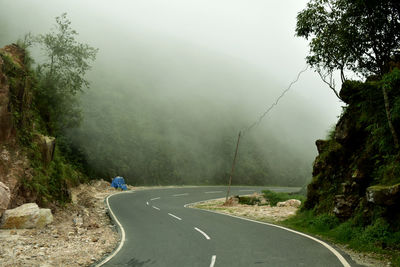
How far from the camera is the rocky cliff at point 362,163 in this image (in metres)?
8.73

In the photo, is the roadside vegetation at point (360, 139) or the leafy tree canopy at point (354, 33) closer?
the roadside vegetation at point (360, 139)

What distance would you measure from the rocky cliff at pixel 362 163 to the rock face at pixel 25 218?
11.9 meters

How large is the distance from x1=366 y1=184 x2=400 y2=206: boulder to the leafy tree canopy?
6907 mm

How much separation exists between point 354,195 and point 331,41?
24.5ft

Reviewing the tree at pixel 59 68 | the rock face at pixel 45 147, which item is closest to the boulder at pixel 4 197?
the rock face at pixel 45 147

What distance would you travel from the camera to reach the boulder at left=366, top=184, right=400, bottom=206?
7.84 metres

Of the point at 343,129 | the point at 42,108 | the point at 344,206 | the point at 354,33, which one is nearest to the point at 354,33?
the point at 354,33

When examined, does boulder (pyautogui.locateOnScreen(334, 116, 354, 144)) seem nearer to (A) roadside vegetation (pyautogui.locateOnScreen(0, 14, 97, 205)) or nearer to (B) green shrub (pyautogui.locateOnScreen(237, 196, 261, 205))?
(B) green shrub (pyautogui.locateOnScreen(237, 196, 261, 205))

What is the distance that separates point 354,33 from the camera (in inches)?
511

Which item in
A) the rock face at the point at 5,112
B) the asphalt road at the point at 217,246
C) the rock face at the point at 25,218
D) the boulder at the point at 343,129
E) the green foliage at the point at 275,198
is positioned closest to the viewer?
the asphalt road at the point at 217,246

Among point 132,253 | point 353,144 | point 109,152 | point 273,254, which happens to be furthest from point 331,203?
point 109,152

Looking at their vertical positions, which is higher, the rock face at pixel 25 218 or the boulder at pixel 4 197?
the boulder at pixel 4 197

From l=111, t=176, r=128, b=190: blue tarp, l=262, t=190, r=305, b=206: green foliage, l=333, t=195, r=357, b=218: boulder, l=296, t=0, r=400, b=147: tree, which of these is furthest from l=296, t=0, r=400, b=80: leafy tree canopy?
l=111, t=176, r=128, b=190: blue tarp

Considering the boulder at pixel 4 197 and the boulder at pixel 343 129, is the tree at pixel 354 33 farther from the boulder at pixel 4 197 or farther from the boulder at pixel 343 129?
the boulder at pixel 4 197
